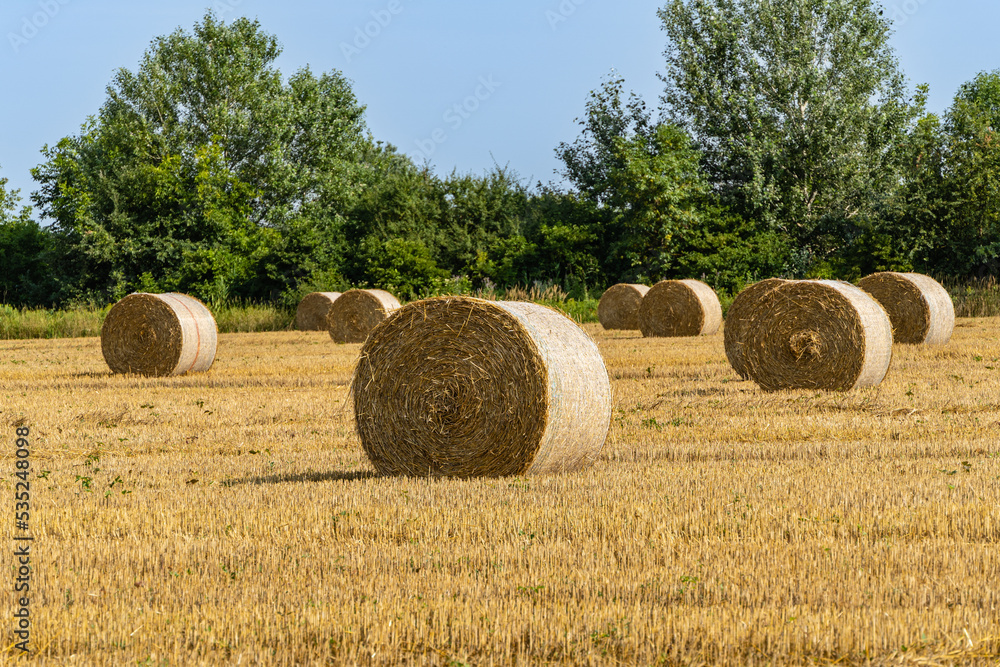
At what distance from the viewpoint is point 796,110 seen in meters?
40.3

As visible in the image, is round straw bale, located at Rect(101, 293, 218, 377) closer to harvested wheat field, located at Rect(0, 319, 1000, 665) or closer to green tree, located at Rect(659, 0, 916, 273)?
harvested wheat field, located at Rect(0, 319, 1000, 665)

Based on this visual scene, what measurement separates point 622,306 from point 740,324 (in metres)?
15.3

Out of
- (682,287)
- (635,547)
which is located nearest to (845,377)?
(635,547)

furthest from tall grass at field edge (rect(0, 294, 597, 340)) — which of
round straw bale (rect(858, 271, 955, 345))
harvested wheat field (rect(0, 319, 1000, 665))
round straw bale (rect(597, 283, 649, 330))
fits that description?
harvested wheat field (rect(0, 319, 1000, 665))

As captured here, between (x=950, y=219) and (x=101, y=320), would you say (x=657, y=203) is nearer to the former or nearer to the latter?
(x=950, y=219)

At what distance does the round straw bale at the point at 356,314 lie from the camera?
27359 mm

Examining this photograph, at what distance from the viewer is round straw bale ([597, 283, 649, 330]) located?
30.0 metres

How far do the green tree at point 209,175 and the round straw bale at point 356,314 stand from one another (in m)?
11.5

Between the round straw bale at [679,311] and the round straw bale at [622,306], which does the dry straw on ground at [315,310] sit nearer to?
the round straw bale at [622,306]

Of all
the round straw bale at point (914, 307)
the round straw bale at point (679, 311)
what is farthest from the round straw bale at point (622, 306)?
the round straw bale at point (914, 307)

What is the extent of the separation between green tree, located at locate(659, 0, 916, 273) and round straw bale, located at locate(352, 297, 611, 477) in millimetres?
30852

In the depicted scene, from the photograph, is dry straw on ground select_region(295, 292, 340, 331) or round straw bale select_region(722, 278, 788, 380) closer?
round straw bale select_region(722, 278, 788, 380)

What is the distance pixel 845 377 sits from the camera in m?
13.9

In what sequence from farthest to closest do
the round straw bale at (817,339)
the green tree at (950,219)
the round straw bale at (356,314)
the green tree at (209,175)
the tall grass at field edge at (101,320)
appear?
1. the green tree at (209,175)
2. the green tree at (950,219)
3. the tall grass at field edge at (101,320)
4. the round straw bale at (356,314)
5. the round straw bale at (817,339)
